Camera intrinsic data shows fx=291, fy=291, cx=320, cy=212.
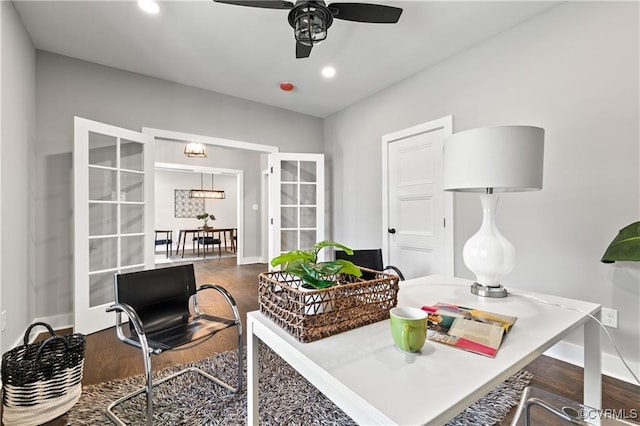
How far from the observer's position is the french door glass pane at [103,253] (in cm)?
269

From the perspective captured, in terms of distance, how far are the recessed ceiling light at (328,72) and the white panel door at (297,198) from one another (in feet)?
3.81

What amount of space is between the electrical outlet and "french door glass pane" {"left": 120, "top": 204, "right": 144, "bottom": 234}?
3945 mm

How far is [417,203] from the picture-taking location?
316cm

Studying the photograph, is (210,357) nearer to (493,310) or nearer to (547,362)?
(493,310)

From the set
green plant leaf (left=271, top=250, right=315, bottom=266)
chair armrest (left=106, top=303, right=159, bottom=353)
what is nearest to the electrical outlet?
green plant leaf (left=271, top=250, right=315, bottom=266)

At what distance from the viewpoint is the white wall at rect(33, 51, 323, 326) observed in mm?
2643

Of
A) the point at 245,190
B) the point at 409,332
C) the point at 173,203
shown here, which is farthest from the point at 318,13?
the point at 173,203

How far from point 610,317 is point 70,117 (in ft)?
15.1

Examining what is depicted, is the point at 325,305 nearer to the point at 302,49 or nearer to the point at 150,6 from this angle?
the point at 302,49

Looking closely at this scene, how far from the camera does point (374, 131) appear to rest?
→ 3.66 meters

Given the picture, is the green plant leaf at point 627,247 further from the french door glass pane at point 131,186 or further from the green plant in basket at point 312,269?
the french door glass pane at point 131,186

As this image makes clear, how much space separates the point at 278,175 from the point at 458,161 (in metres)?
2.98

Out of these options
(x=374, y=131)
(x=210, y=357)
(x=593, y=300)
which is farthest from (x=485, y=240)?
(x=374, y=131)

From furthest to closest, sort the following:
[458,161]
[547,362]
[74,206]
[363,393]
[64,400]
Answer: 1. [74,206]
2. [547,362]
3. [64,400]
4. [458,161]
5. [363,393]
